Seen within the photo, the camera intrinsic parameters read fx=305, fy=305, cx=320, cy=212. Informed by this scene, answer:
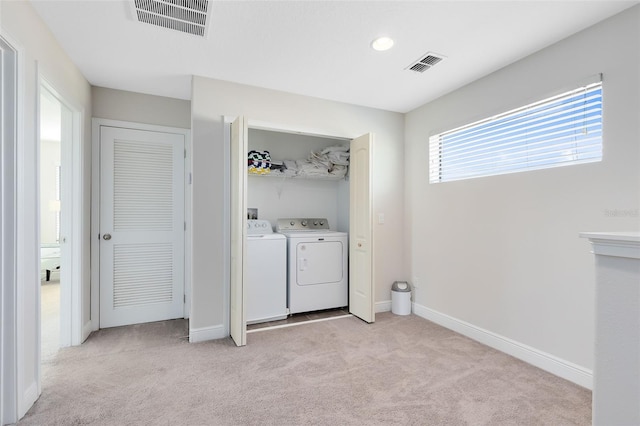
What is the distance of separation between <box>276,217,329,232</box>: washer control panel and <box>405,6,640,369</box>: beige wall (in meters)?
1.39

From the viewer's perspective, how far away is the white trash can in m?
3.57

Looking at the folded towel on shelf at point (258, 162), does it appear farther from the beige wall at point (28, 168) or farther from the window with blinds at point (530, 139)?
the window with blinds at point (530, 139)

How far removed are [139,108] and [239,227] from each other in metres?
1.83

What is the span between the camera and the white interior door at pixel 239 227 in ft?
8.66

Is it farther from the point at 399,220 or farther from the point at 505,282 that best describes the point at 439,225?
the point at 505,282

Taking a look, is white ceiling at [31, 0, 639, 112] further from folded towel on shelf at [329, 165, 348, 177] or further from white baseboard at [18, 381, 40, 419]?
white baseboard at [18, 381, 40, 419]

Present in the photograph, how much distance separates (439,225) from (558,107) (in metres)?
1.46

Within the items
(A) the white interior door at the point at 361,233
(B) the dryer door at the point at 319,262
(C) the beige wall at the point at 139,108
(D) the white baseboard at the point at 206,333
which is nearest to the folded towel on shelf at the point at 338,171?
(A) the white interior door at the point at 361,233

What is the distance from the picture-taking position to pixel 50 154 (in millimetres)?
5609

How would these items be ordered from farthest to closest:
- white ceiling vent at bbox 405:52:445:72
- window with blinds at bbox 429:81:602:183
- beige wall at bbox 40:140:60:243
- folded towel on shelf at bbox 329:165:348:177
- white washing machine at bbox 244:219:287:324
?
beige wall at bbox 40:140:60:243
folded towel on shelf at bbox 329:165:348:177
white washing machine at bbox 244:219:287:324
white ceiling vent at bbox 405:52:445:72
window with blinds at bbox 429:81:602:183

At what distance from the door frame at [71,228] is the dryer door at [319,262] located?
2.05 m

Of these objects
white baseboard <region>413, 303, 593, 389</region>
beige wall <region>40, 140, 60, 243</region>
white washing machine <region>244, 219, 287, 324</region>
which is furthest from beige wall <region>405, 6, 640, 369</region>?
beige wall <region>40, 140, 60, 243</region>

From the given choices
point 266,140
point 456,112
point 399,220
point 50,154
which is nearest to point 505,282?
point 399,220

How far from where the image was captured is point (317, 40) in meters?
2.24
